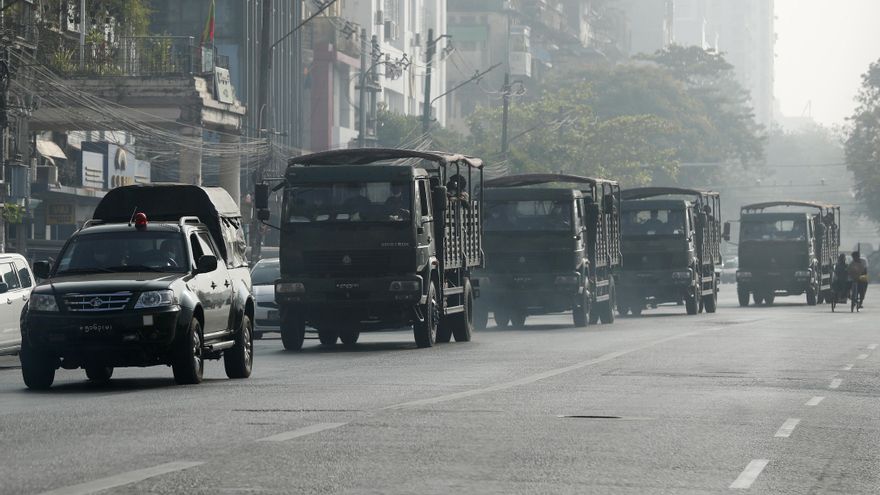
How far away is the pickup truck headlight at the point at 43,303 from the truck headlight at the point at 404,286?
931 centimetres

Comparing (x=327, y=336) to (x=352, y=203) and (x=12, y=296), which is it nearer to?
(x=352, y=203)

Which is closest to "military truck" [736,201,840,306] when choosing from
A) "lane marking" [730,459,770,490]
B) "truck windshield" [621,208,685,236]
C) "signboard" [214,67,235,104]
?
"truck windshield" [621,208,685,236]

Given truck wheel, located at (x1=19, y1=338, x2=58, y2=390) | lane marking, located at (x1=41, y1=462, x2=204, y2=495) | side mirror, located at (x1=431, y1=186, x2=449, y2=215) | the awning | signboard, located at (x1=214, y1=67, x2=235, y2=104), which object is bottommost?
lane marking, located at (x1=41, y1=462, x2=204, y2=495)

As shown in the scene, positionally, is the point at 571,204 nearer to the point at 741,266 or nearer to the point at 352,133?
the point at 741,266

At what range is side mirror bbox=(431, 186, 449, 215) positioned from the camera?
28688 millimetres

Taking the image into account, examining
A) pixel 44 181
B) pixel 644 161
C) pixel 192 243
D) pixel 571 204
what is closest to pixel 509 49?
pixel 644 161

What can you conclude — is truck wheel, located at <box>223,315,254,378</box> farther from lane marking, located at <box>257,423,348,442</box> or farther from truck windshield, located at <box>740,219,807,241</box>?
truck windshield, located at <box>740,219,807,241</box>

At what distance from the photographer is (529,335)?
114 feet

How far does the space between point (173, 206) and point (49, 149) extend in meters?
27.2

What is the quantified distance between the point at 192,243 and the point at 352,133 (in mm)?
61567

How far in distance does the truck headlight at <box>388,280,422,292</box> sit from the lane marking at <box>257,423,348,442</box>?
1305 cm

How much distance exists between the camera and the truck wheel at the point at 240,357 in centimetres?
2098

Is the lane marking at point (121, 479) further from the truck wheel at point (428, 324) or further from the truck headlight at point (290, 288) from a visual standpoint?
the truck wheel at point (428, 324)

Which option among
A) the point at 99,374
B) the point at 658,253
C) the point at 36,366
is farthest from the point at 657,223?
the point at 36,366
